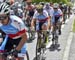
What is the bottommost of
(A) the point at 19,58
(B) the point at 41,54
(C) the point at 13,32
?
(B) the point at 41,54

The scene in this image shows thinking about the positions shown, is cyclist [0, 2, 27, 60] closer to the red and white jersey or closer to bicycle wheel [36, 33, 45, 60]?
bicycle wheel [36, 33, 45, 60]

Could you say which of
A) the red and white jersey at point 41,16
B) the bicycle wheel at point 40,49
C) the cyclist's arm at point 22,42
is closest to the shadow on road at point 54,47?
the red and white jersey at point 41,16

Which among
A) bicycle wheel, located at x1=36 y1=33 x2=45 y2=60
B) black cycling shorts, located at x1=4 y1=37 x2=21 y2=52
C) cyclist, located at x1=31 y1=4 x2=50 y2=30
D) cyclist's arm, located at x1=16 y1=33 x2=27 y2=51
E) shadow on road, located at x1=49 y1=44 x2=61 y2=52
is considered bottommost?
shadow on road, located at x1=49 y1=44 x2=61 y2=52

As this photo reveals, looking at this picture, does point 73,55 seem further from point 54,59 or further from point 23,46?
point 23,46

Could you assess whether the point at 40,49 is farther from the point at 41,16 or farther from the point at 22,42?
the point at 22,42

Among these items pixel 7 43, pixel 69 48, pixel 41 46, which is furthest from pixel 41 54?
pixel 7 43

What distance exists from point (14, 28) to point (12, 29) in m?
0.05

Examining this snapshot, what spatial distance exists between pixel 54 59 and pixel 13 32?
5079 millimetres

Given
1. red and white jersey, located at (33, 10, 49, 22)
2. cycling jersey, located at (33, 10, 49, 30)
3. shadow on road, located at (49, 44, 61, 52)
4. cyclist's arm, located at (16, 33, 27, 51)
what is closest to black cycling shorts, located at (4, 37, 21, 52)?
cyclist's arm, located at (16, 33, 27, 51)

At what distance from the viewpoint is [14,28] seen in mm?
7410

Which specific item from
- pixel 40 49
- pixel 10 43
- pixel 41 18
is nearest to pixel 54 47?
pixel 41 18

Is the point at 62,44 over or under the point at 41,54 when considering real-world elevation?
under

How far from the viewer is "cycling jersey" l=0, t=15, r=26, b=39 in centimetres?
725

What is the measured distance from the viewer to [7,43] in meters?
7.51
